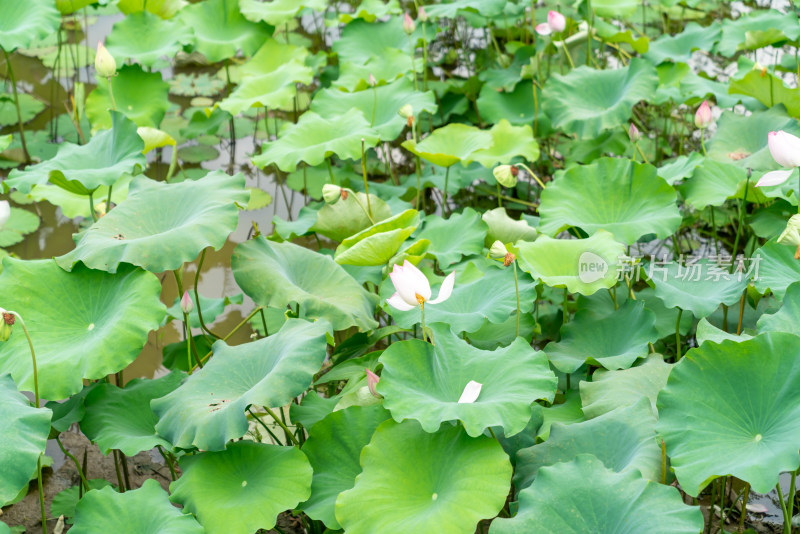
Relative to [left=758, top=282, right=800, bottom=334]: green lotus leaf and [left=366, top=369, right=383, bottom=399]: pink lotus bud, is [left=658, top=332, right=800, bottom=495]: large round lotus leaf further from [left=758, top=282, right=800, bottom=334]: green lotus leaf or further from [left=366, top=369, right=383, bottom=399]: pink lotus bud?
[left=366, top=369, right=383, bottom=399]: pink lotus bud

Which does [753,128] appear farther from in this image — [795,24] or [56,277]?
[56,277]

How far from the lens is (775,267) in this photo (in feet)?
7.20

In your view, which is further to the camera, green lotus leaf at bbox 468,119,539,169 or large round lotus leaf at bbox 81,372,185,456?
green lotus leaf at bbox 468,119,539,169

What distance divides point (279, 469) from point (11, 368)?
28.4 inches

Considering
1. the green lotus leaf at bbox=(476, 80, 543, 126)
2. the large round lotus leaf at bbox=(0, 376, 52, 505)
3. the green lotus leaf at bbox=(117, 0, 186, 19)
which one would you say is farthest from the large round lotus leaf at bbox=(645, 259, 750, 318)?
the green lotus leaf at bbox=(117, 0, 186, 19)

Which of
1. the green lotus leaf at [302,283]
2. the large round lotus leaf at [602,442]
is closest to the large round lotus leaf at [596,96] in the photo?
the green lotus leaf at [302,283]

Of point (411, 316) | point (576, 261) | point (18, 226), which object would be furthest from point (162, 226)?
point (18, 226)

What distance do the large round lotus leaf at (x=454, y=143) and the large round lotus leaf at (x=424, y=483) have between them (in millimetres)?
1285

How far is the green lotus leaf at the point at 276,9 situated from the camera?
12.8 feet

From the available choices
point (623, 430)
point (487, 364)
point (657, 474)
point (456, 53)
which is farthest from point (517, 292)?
point (456, 53)

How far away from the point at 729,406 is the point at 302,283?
1188mm

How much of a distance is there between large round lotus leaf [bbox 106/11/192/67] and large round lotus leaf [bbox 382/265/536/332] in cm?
201

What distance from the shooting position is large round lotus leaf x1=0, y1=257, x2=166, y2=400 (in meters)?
1.93

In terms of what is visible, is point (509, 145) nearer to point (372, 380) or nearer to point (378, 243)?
point (378, 243)
